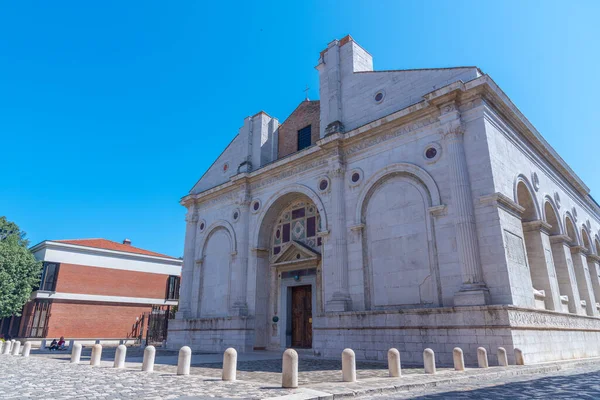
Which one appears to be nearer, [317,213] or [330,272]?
[330,272]

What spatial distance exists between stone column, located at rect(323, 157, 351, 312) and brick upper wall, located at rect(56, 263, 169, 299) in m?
24.2

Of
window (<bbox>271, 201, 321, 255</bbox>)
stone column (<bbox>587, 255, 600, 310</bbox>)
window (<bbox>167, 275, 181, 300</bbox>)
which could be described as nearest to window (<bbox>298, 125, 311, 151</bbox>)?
window (<bbox>271, 201, 321, 255</bbox>)

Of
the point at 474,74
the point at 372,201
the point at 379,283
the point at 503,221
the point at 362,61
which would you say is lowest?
the point at 379,283

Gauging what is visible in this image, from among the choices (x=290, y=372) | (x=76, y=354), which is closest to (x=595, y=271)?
(x=290, y=372)

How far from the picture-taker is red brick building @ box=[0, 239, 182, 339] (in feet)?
96.9

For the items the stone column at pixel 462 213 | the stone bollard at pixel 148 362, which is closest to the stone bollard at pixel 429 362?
the stone column at pixel 462 213

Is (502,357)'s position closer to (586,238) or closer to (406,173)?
(406,173)

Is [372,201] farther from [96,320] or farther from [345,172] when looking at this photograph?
[96,320]

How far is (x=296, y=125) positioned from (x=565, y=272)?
47.1 ft

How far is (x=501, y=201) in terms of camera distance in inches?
484

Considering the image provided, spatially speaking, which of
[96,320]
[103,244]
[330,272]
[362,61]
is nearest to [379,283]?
[330,272]

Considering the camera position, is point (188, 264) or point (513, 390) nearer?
point (513, 390)

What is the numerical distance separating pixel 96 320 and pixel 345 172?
25.6 metres

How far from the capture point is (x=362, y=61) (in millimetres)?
18719
